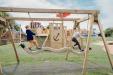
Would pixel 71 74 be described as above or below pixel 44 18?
below

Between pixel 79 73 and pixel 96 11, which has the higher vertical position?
pixel 96 11

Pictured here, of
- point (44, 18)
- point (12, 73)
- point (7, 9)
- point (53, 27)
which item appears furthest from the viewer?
point (53, 27)

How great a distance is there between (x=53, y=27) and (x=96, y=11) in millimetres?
13422

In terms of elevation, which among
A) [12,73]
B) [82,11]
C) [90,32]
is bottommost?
[12,73]

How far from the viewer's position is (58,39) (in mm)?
24062

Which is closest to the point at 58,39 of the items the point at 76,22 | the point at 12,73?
the point at 76,22

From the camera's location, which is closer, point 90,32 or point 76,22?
point 90,32

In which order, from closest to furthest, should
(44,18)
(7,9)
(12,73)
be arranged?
(7,9) → (12,73) → (44,18)

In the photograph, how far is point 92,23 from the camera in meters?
9.90

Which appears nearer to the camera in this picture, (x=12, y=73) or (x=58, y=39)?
(x=12, y=73)

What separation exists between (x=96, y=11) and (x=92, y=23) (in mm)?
396

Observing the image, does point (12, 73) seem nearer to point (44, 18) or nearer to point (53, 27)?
point (44, 18)

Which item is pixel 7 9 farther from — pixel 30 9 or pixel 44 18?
pixel 44 18

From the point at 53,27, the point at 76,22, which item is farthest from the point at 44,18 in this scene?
the point at 53,27
